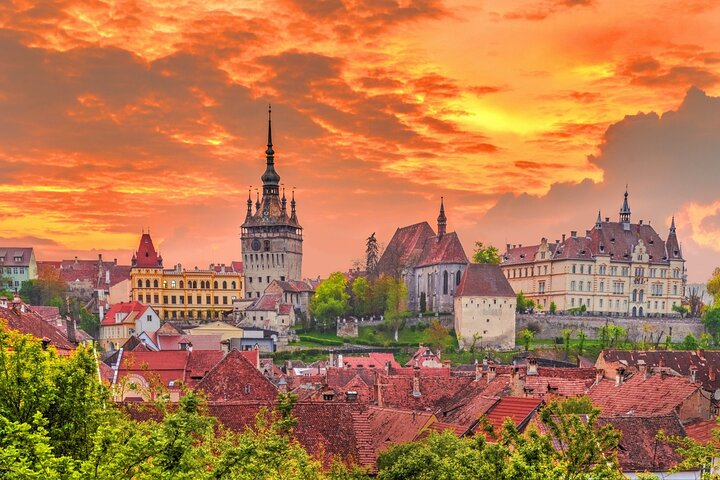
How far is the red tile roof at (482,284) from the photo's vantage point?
140750 mm

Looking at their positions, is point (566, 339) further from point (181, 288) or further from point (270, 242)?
point (181, 288)

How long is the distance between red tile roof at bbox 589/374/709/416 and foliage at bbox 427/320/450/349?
75955 mm

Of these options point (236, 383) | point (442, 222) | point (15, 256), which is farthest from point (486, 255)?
point (236, 383)

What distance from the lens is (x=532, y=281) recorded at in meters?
169

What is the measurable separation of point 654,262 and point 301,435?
142m

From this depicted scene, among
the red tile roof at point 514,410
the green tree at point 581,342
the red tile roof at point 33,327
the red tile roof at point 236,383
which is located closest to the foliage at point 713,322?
the green tree at point 581,342

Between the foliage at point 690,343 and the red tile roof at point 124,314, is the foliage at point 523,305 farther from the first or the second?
the red tile roof at point 124,314

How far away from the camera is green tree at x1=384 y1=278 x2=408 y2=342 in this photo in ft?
466

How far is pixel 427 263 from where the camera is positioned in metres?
156

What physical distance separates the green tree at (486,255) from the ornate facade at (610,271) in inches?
250

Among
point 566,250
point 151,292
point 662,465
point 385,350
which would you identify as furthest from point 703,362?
point 151,292

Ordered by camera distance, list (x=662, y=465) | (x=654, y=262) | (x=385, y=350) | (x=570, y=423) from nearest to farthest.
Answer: (x=570, y=423)
(x=662, y=465)
(x=385, y=350)
(x=654, y=262)

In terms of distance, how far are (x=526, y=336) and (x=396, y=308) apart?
63.7 ft

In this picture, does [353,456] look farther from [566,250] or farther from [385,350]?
[566,250]
